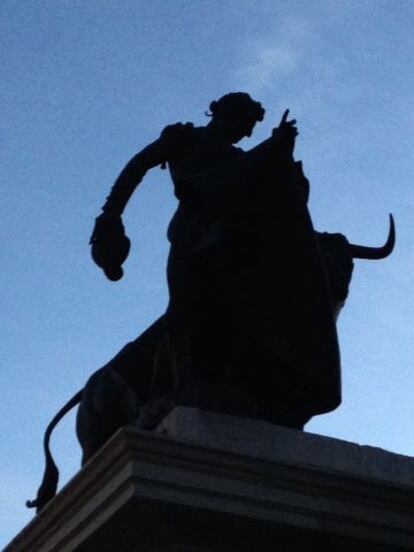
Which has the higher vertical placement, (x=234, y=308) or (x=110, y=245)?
(x=110, y=245)

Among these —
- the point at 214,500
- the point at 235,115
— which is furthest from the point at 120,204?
the point at 214,500

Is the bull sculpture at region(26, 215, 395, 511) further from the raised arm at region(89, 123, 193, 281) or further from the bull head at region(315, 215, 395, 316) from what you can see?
the raised arm at region(89, 123, 193, 281)

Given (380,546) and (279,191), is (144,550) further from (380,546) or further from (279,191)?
(279,191)

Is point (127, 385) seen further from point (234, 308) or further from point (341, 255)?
point (341, 255)

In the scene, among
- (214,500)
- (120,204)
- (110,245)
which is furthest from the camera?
(120,204)

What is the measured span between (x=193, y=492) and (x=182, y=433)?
0.55m

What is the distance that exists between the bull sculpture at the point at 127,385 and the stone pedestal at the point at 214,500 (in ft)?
2.63

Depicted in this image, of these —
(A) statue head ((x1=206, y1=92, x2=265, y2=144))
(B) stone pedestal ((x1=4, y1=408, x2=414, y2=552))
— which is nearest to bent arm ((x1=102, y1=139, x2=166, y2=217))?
(A) statue head ((x1=206, y1=92, x2=265, y2=144))

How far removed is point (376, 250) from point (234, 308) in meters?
1.42

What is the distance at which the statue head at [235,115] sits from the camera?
7066mm

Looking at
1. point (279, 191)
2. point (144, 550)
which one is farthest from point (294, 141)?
point (144, 550)

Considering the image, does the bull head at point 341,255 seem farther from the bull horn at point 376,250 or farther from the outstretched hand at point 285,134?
the outstretched hand at point 285,134

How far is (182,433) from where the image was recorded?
18.1 feet

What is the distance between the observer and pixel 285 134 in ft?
20.4
